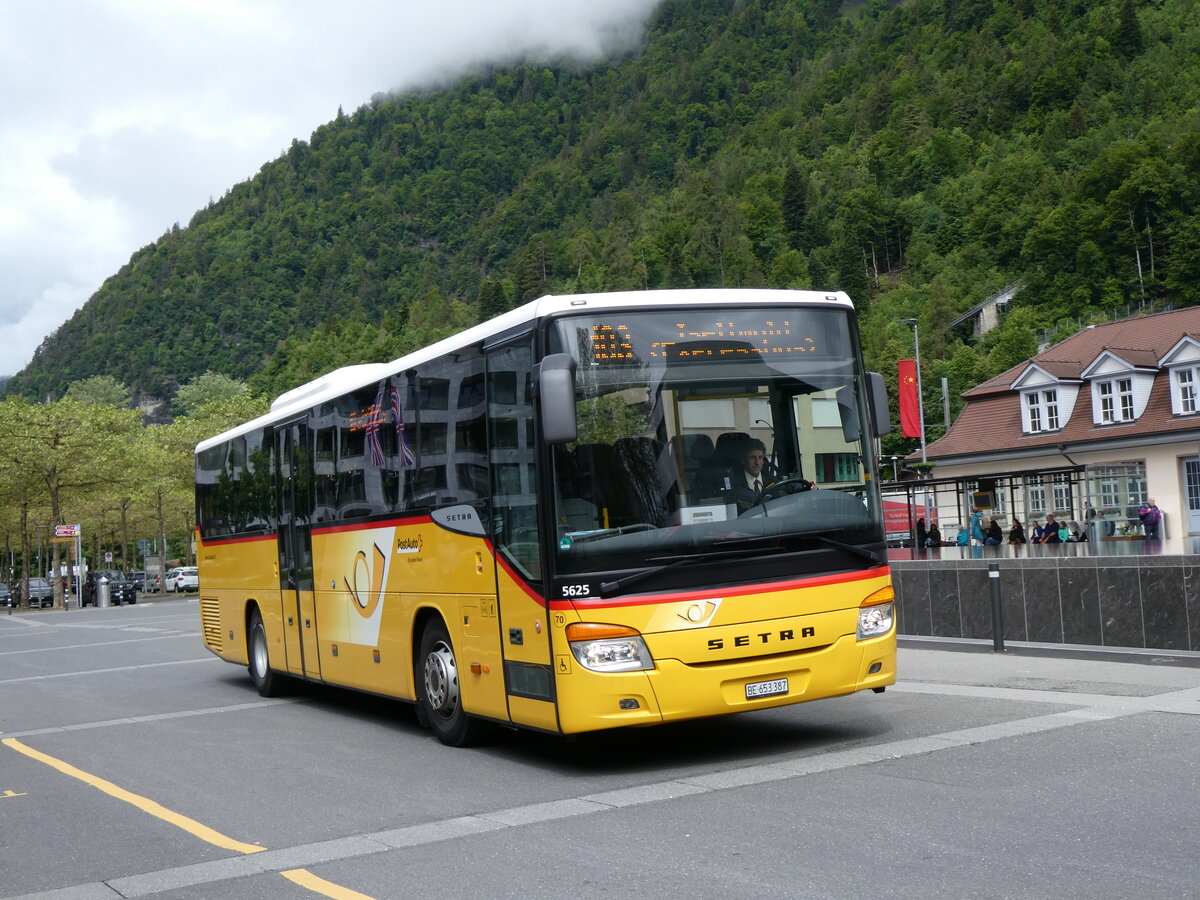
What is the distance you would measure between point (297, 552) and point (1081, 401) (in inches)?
1485

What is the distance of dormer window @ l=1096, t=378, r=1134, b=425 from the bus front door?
36.0 metres

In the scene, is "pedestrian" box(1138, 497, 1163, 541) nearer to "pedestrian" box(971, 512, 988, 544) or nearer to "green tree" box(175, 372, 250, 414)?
"pedestrian" box(971, 512, 988, 544)

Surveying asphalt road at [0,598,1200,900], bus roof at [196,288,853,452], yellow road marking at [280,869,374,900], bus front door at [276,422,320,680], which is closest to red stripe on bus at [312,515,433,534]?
bus front door at [276,422,320,680]

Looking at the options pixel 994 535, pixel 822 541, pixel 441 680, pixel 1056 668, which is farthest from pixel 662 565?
pixel 994 535

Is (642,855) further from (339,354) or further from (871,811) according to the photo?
(339,354)

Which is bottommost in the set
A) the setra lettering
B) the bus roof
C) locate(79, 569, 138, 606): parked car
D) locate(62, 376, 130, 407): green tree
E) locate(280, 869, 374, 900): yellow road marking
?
locate(79, 569, 138, 606): parked car

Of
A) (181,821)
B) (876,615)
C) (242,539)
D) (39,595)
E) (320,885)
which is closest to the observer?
(320,885)

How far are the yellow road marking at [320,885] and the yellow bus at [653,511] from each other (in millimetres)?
2303

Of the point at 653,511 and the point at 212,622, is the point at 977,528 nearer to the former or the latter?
the point at 212,622

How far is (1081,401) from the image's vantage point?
1809 inches

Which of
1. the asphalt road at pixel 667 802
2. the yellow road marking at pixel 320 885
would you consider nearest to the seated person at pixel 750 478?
the asphalt road at pixel 667 802

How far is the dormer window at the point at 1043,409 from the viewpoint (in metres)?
46.6

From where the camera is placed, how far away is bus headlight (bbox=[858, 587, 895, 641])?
29.7ft

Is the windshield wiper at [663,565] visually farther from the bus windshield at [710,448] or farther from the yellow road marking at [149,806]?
the yellow road marking at [149,806]
